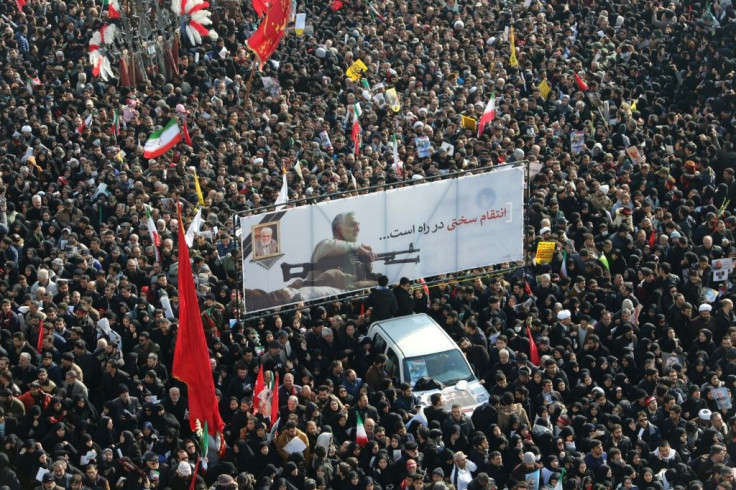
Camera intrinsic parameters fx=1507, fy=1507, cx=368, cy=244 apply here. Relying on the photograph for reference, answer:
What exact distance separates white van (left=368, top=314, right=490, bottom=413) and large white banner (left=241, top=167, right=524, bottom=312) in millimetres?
1572

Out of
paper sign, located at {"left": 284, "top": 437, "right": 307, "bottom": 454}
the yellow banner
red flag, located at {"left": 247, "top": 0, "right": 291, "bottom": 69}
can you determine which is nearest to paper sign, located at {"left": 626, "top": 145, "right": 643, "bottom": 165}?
the yellow banner

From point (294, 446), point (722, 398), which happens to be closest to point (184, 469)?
A: point (294, 446)

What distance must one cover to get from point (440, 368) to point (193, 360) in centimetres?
344

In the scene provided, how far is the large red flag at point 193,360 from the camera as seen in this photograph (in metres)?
18.0

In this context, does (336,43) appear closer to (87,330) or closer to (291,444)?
(87,330)

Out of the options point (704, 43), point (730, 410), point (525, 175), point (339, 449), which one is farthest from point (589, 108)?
point (339, 449)

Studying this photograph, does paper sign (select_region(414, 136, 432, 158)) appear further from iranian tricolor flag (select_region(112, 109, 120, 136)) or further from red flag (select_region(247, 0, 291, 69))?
iranian tricolor flag (select_region(112, 109, 120, 136))

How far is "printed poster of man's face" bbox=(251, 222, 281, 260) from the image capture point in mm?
20969

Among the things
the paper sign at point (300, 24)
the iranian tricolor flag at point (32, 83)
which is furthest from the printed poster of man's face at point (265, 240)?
the paper sign at point (300, 24)

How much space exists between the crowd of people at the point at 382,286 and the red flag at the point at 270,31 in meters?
1.00

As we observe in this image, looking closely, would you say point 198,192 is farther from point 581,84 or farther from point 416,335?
point 581,84

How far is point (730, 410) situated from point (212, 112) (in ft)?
38.9

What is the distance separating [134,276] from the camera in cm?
2114

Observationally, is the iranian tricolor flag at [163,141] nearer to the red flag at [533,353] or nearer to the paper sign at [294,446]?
the red flag at [533,353]
